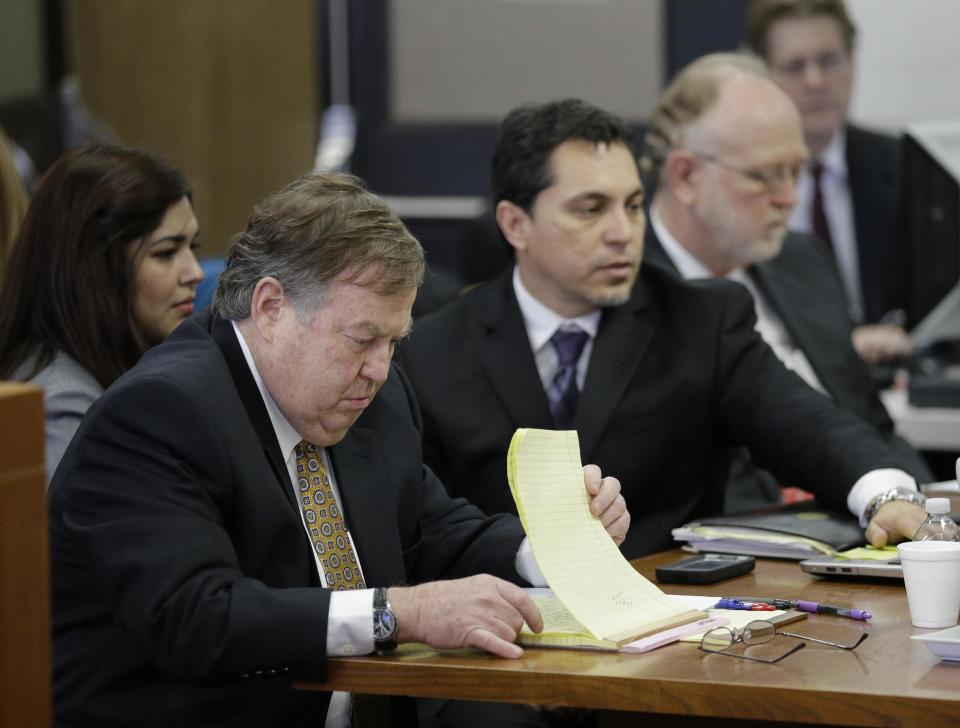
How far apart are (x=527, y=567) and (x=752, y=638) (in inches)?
20.3

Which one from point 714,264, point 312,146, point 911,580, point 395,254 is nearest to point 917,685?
point 911,580

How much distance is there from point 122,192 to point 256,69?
12.0 ft

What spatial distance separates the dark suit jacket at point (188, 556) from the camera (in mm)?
1819

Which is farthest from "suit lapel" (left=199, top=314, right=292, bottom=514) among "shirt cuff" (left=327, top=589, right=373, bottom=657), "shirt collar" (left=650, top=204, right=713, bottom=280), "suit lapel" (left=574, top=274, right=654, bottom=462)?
"shirt collar" (left=650, top=204, right=713, bottom=280)

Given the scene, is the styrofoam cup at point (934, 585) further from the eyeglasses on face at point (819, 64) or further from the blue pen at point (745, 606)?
the eyeglasses on face at point (819, 64)

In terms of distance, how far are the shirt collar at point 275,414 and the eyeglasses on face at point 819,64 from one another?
3.91m

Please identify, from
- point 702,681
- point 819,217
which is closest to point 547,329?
point 702,681

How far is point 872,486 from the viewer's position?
2.62m

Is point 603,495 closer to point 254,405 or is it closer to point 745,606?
point 745,606

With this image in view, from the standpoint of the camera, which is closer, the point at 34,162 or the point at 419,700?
the point at 419,700

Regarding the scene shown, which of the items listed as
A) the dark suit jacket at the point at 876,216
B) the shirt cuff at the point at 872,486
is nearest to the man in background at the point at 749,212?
the shirt cuff at the point at 872,486

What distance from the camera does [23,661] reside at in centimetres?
158

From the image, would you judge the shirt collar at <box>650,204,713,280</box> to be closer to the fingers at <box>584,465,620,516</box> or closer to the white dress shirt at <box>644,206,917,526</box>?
the white dress shirt at <box>644,206,917,526</box>

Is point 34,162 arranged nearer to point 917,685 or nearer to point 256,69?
point 256,69
